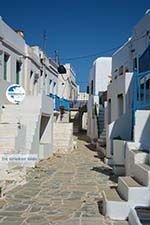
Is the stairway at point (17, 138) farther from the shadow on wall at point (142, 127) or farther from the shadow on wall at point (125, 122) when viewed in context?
the shadow on wall at point (142, 127)

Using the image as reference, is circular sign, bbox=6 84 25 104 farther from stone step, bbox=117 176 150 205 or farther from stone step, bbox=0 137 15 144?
stone step, bbox=117 176 150 205

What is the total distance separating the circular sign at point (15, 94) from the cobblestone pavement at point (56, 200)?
419 centimetres

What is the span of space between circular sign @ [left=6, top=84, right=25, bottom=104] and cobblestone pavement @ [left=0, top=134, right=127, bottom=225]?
4.19m

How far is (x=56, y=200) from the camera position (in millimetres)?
7977

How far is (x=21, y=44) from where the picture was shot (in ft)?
62.3

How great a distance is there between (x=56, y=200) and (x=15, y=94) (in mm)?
8184

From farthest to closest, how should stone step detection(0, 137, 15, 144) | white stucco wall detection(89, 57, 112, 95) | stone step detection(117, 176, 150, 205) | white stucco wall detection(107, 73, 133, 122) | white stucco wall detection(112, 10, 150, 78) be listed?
white stucco wall detection(89, 57, 112, 95) < white stucco wall detection(112, 10, 150, 78) < white stucco wall detection(107, 73, 133, 122) < stone step detection(0, 137, 15, 144) < stone step detection(117, 176, 150, 205)

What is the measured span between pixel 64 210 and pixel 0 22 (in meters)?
11.3

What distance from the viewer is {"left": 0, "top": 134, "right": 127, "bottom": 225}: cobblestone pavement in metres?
6.33

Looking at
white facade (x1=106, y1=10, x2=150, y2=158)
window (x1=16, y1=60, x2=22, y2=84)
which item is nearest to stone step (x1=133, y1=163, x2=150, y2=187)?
white facade (x1=106, y1=10, x2=150, y2=158)

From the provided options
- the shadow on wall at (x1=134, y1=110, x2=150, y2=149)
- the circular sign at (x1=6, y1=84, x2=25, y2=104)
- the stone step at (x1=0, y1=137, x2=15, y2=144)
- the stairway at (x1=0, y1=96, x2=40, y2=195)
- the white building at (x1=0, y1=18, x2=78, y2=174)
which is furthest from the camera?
the circular sign at (x1=6, y1=84, x2=25, y2=104)

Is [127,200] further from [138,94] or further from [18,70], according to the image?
[18,70]

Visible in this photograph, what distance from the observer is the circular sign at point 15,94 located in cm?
1503

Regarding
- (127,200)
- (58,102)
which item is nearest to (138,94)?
(127,200)
